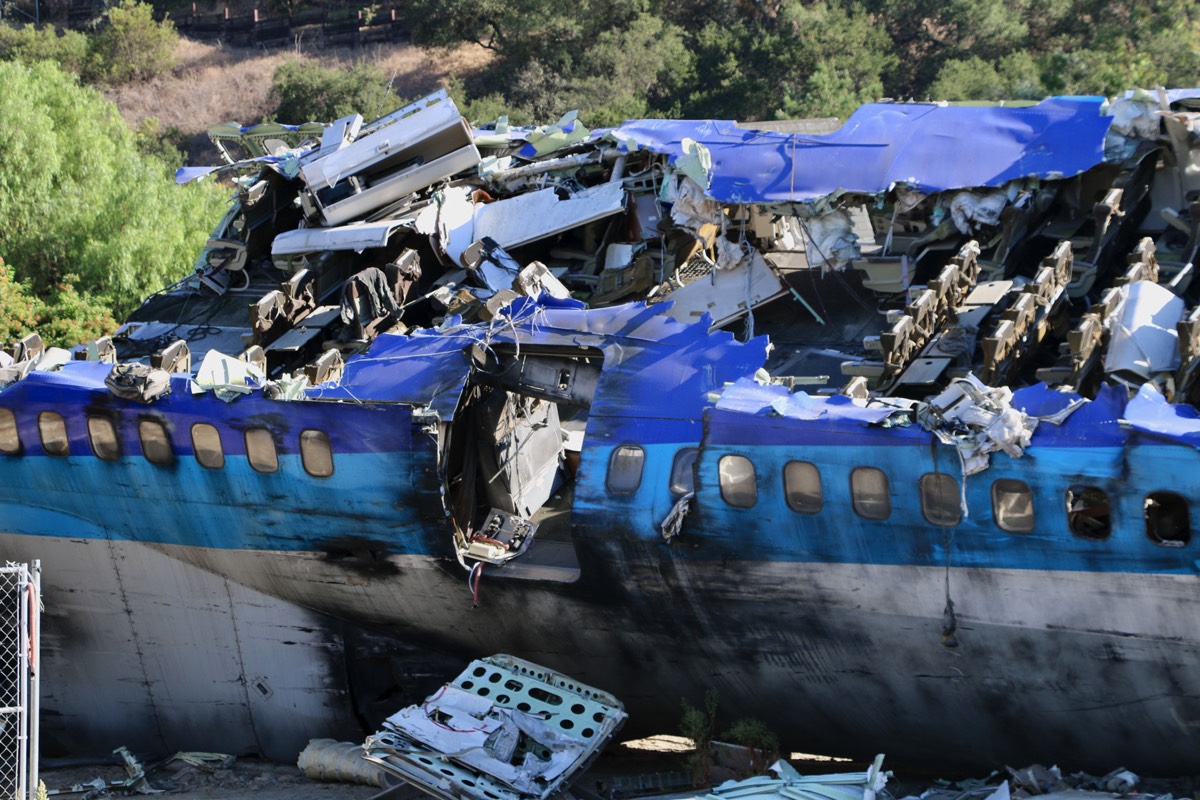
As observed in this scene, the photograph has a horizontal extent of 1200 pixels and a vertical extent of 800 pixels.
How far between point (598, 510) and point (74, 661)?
9104 millimetres

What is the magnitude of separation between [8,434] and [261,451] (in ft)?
13.0

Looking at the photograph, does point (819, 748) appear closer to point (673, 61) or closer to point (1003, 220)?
point (1003, 220)

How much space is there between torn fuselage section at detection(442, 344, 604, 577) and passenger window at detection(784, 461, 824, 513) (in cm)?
301

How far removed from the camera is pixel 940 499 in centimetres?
1588

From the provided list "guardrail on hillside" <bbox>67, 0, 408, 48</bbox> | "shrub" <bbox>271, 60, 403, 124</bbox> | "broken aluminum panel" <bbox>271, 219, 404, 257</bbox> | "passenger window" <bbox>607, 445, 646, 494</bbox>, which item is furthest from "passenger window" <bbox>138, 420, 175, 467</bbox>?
"guardrail on hillside" <bbox>67, 0, 408, 48</bbox>

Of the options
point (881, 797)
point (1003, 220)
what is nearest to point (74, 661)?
point (881, 797)

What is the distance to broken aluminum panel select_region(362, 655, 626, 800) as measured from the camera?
54.5ft

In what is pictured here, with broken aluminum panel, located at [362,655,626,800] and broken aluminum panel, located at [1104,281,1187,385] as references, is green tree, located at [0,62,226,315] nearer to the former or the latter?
broken aluminum panel, located at [362,655,626,800]

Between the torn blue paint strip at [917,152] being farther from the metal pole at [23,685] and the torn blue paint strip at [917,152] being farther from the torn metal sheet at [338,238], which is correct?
the metal pole at [23,685]

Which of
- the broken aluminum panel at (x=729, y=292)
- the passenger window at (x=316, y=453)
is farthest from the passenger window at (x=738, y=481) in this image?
the broken aluminum panel at (x=729, y=292)

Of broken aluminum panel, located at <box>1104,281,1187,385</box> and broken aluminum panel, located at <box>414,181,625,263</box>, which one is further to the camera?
broken aluminum panel, located at <box>414,181,625,263</box>

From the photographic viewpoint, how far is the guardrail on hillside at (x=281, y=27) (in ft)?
223

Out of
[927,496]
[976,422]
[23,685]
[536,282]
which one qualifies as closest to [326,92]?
[536,282]

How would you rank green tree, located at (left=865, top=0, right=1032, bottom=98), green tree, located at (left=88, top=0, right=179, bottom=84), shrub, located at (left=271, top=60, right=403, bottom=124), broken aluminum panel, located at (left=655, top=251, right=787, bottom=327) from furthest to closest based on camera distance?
1. green tree, located at (left=88, top=0, right=179, bottom=84)
2. shrub, located at (left=271, top=60, right=403, bottom=124)
3. green tree, located at (left=865, top=0, right=1032, bottom=98)
4. broken aluminum panel, located at (left=655, top=251, right=787, bottom=327)
